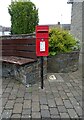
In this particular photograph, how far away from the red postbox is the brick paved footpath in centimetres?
92

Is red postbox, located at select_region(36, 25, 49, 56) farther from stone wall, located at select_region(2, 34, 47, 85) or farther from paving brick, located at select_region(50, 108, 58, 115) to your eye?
paving brick, located at select_region(50, 108, 58, 115)

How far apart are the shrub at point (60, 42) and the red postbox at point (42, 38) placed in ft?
5.17

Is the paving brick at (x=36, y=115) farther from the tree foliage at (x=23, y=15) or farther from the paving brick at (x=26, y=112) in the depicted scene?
the tree foliage at (x=23, y=15)

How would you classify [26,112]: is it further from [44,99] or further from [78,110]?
[78,110]

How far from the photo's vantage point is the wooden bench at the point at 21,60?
4629 mm

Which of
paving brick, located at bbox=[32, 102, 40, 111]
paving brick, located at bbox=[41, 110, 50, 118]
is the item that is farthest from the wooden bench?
paving brick, located at bbox=[41, 110, 50, 118]

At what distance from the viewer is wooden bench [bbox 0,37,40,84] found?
4629mm

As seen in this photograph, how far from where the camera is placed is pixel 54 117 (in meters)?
3.08

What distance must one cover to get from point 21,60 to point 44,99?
1.52 meters

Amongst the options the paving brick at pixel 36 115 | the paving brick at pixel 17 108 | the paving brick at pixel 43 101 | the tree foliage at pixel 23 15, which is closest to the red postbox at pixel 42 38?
the paving brick at pixel 43 101

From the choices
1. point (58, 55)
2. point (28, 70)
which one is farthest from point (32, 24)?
point (28, 70)

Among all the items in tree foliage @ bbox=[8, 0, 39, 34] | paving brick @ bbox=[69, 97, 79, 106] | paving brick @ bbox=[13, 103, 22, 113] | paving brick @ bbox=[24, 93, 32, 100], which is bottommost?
paving brick @ bbox=[13, 103, 22, 113]

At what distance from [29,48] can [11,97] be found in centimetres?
159

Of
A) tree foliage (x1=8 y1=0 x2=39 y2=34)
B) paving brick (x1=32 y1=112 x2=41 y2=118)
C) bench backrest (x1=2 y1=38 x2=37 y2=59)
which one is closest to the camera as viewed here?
paving brick (x1=32 y1=112 x2=41 y2=118)
